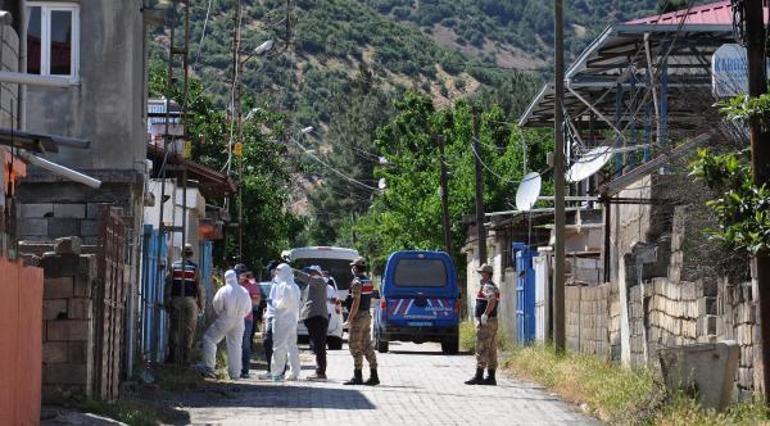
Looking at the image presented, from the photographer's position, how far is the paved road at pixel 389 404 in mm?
17078

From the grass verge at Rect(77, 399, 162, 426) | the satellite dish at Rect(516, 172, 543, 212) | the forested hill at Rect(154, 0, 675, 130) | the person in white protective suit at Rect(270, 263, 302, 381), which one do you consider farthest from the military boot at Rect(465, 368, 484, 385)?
the forested hill at Rect(154, 0, 675, 130)

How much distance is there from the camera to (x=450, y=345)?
3509 centimetres

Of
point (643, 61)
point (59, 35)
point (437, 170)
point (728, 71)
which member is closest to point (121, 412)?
point (59, 35)

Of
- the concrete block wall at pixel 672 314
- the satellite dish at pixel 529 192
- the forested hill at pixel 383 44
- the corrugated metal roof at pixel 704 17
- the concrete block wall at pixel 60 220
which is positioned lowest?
the concrete block wall at pixel 672 314

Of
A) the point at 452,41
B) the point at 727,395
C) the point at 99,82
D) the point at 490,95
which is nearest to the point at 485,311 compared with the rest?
the point at 99,82

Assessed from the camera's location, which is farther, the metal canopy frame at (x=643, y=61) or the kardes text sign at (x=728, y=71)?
the metal canopy frame at (x=643, y=61)

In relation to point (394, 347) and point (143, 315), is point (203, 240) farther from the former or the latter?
point (143, 315)

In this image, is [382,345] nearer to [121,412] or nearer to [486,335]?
[486,335]

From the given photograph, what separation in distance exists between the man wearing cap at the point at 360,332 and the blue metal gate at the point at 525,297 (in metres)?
9.64

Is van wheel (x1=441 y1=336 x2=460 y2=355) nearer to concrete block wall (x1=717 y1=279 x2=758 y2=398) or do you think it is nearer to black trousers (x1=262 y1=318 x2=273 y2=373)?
black trousers (x1=262 y1=318 x2=273 y2=373)

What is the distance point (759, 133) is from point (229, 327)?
11247 mm

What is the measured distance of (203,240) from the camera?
37344 millimetres

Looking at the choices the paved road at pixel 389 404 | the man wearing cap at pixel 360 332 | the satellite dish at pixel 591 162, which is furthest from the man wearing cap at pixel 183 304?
the satellite dish at pixel 591 162

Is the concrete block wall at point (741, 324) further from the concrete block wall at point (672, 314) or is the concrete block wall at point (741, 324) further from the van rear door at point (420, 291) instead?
the van rear door at point (420, 291)
